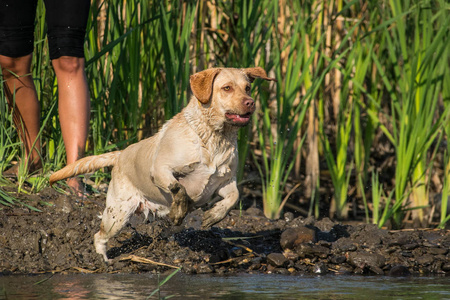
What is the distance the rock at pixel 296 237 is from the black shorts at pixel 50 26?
1917 mm

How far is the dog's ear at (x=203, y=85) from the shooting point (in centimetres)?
402

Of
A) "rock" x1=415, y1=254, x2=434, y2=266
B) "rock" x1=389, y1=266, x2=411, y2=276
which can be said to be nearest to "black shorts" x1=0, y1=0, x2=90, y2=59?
"rock" x1=389, y1=266, x2=411, y2=276

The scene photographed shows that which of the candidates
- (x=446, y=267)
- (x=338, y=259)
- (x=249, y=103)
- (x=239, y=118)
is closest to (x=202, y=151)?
(x=239, y=118)

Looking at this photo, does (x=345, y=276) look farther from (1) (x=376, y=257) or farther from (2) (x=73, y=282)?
(2) (x=73, y=282)

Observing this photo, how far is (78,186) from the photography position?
5.19m

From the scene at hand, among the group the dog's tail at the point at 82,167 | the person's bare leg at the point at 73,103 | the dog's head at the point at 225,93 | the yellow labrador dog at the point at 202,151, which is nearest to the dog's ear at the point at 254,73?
the yellow labrador dog at the point at 202,151

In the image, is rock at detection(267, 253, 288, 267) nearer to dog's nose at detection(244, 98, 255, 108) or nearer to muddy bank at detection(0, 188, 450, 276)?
muddy bank at detection(0, 188, 450, 276)

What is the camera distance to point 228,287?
3.71m

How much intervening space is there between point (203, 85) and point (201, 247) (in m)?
1.16

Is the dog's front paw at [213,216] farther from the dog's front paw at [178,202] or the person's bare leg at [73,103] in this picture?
the person's bare leg at [73,103]

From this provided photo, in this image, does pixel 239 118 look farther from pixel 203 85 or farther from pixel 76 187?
pixel 76 187

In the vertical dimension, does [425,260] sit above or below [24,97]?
below

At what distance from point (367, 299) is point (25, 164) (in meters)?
2.81

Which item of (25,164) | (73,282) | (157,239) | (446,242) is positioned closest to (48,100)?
(25,164)
